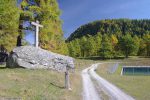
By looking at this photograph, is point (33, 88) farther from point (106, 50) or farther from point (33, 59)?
point (106, 50)

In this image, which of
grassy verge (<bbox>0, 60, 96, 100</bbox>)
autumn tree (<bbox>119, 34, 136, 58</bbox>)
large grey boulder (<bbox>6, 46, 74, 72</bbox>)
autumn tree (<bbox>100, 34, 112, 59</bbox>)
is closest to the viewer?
grassy verge (<bbox>0, 60, 96, 100</bbox>)

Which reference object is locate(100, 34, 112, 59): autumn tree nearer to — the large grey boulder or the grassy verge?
the large grey boulder

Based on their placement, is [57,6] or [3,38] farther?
[57,6]

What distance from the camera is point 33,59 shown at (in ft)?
88.5

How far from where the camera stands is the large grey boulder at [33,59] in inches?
1047

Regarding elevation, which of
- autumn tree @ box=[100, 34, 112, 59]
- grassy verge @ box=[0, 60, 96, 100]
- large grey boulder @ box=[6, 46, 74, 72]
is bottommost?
grassy verge @ box=[0, 60, 96, 100]

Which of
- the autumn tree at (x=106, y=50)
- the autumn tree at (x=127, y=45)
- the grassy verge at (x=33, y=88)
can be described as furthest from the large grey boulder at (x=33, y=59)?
the autumn tree at (x=127, y=45)

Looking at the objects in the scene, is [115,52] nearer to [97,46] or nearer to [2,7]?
[97,46]

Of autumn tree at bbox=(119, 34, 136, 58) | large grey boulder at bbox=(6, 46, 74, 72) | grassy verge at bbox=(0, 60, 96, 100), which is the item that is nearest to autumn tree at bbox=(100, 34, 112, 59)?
autumn tree at bbox=(119, 34, 136, 58)

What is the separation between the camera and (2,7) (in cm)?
2584

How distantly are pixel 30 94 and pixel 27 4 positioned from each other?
20.9 meters

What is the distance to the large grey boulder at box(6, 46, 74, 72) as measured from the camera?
26594 millimetres

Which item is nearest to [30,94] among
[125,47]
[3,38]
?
[3,38]

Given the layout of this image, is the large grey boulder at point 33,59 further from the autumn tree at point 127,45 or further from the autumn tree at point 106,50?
the autumn tree at point 127,45
